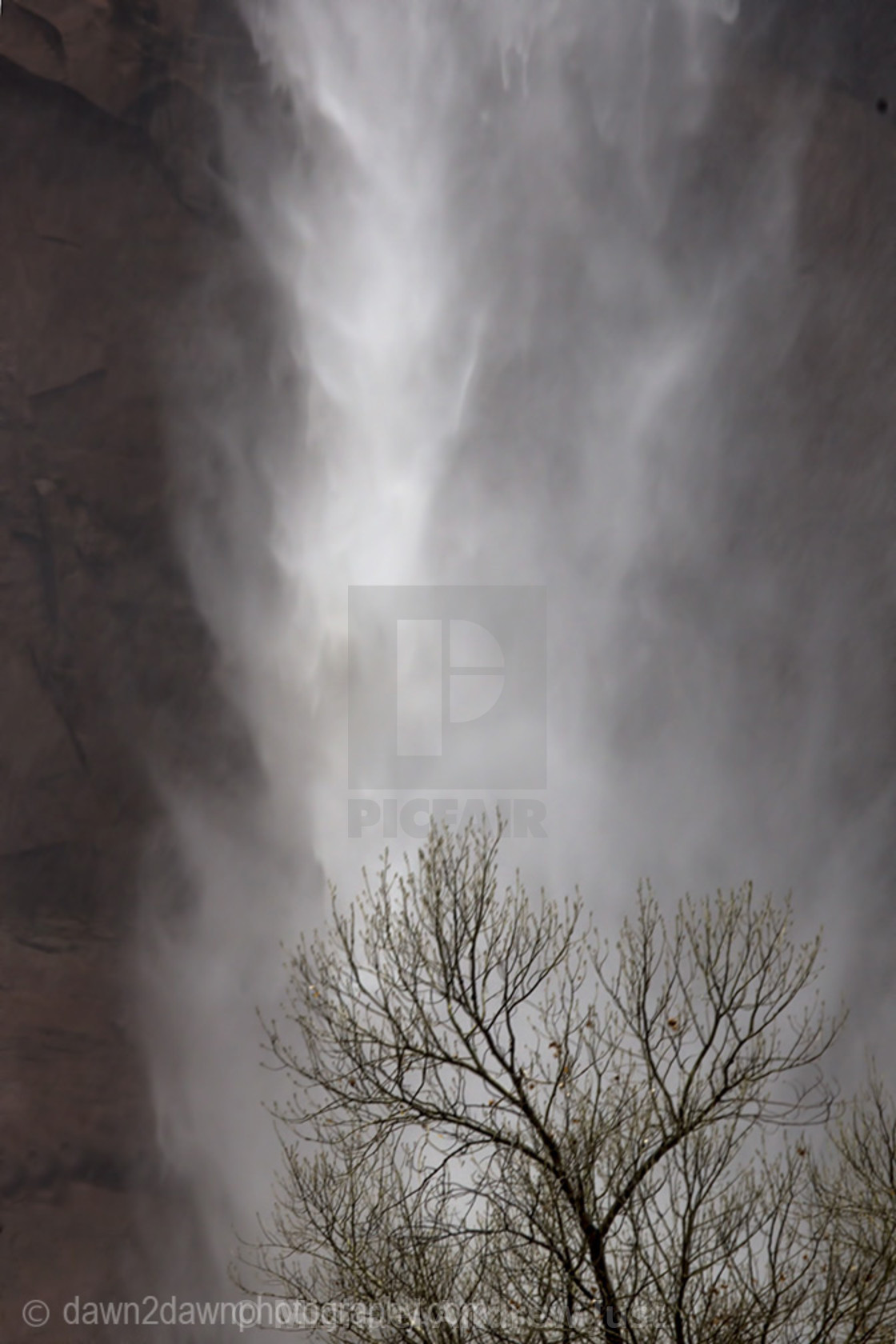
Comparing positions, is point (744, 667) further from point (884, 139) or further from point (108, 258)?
point (108, 258)

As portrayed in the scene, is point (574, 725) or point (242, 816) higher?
point (574, 725)

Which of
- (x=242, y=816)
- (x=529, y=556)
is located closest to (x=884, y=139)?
(x=529, y=556)

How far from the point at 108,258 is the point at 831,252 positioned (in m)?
10.2

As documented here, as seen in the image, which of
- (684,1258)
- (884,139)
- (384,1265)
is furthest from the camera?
(884,139)

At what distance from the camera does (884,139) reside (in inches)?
645
